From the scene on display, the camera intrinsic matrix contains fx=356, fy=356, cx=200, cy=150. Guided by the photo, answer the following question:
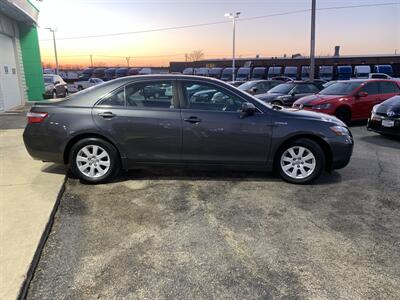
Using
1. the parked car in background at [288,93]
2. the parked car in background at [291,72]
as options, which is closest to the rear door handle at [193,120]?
the parked car in background at [288,93]

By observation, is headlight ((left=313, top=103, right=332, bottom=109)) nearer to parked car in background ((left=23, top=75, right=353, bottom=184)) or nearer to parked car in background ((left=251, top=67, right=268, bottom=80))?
parked car in background ((left=23, top=75, right=353, bottom=184))

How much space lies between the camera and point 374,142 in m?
8.90

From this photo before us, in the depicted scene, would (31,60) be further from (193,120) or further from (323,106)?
(193,120)

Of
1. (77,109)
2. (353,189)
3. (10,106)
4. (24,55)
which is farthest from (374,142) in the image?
(24,55)

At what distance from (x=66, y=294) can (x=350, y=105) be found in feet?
34.6

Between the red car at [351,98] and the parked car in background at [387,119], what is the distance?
69.7 inches

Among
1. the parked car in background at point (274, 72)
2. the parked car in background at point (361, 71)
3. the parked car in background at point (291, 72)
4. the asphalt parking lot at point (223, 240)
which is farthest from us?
the parked car in background at point (274, 72)

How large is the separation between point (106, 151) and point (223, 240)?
247 cm

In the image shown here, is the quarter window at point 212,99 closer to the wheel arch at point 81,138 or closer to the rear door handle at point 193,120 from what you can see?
the rear door handle at point 193,120

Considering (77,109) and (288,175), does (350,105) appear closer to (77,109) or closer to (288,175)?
(288,175)

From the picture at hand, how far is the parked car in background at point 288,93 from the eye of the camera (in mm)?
13596

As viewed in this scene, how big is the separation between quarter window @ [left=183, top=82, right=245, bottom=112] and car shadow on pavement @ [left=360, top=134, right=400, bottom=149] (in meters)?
4.99

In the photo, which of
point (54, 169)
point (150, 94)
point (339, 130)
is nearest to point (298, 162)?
point (339, 130)

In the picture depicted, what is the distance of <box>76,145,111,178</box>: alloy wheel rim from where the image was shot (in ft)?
17.3
